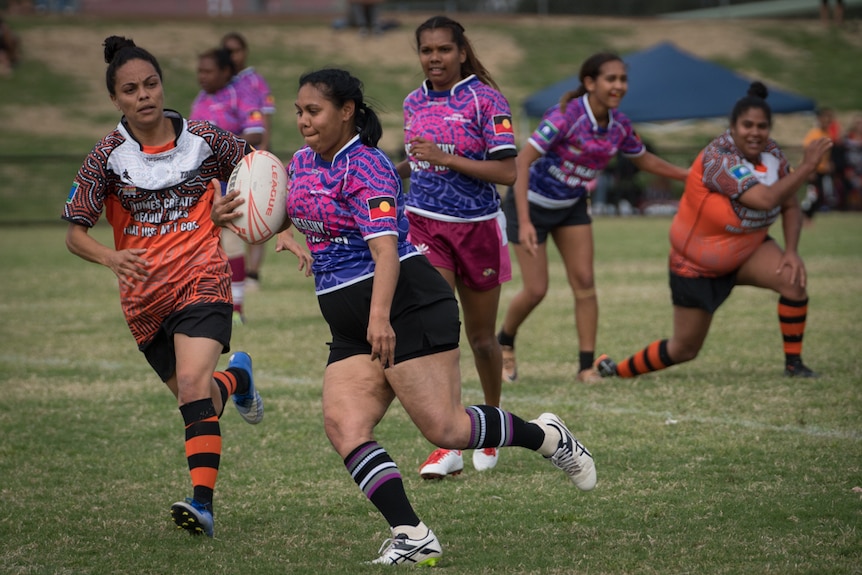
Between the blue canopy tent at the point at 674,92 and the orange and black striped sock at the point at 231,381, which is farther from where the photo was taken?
the blue canopy tent at the point at 674,92

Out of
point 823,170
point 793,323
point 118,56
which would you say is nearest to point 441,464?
point 118,56

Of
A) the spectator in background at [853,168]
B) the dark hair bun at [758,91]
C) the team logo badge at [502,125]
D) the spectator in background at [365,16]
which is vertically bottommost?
the spectator in background at [853,168]

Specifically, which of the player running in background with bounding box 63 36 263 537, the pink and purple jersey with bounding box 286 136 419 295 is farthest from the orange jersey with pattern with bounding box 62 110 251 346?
the pink and purple jersey with bounding box 286 136 419 295

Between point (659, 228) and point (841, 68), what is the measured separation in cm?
2250

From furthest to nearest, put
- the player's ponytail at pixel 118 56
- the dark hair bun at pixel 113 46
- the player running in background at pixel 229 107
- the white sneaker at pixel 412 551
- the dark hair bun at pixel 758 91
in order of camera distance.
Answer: the player running in background at pixel 229 107 < the dark hair bun at pixel 758 91 < the dark hair bun at pixel 113 46 < the player's ponytail at pixel 118 56 < the white sneaker at pixel 412 551

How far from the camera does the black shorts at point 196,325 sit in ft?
15.7

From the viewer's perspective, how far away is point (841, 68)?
39.9m

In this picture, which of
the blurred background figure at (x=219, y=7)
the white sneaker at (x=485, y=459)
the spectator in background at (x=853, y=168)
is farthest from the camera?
the blurred background figure at (x=219, y=7)

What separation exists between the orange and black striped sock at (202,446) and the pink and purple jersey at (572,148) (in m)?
3.40

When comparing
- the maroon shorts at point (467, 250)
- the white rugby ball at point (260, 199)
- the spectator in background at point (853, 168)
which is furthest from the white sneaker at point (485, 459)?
the spectator in background at point (853, 168)

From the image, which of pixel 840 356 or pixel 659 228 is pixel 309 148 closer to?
pixel 840 356

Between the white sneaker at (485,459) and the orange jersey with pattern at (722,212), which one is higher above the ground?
the orange jersey with pattern at (722,212)

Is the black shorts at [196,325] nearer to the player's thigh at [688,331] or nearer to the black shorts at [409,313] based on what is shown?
the black shorts at [409,313]

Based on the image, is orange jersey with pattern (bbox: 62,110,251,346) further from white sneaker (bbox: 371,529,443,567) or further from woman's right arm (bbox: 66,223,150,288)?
white sneaker (bbox: 371,529,443,567)
